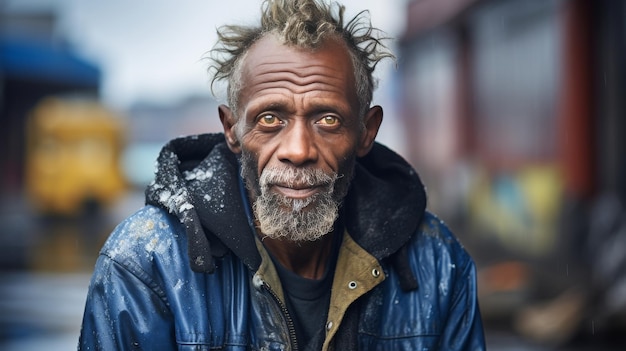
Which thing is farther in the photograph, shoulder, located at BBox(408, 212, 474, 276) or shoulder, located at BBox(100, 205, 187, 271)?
shoulder, located at BBox(408, 212, 474, 276)

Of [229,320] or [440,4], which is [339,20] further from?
[440,4]

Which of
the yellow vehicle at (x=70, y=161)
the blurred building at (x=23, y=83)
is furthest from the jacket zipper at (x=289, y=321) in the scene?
the blurred building at (x=23, y=83)

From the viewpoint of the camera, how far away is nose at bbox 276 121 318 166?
8.55 feet

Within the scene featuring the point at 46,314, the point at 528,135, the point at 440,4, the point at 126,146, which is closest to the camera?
the point at 46,314

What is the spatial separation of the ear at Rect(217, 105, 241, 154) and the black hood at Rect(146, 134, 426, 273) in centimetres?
6

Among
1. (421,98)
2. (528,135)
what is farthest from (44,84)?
(528,135)

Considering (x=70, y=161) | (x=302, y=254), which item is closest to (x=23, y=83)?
(x=70, y=161)

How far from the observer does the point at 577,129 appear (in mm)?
9898

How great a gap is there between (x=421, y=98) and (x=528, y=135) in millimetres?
8981

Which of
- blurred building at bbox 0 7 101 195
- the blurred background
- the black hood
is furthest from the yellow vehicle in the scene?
the black hood

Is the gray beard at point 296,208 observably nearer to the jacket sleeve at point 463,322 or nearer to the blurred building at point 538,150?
the jacket sleeve at point 463,322

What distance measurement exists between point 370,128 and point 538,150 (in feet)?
30.5

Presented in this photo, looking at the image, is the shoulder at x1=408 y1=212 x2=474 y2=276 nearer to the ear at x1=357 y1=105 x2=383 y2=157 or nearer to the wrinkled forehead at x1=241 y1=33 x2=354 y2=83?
the ear at x1=357 y1=105 x2=383 y2=157

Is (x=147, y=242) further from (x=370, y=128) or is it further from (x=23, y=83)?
(x=23, y=83)
